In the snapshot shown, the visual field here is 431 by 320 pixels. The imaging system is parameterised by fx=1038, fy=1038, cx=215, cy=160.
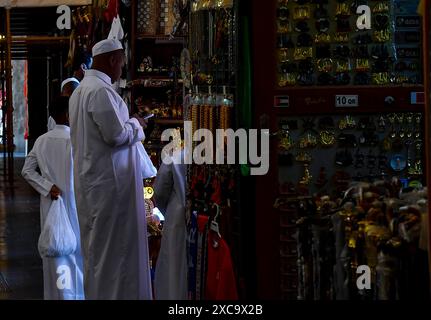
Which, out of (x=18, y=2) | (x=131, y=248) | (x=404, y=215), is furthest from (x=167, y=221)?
(x=18, y=2)

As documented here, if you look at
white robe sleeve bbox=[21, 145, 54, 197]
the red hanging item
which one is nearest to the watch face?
the red hanging item

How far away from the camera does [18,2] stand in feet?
33.6

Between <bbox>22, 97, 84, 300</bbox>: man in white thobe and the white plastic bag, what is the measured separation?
9 centimetres

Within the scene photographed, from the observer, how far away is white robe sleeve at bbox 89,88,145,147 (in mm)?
7082

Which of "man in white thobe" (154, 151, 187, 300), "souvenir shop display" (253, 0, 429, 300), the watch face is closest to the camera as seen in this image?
"souvenir shop display" (253, 0, 429, 300)

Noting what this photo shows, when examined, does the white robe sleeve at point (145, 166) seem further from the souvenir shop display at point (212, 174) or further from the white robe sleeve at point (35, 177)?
the white robe sleeve at point (35, 177)

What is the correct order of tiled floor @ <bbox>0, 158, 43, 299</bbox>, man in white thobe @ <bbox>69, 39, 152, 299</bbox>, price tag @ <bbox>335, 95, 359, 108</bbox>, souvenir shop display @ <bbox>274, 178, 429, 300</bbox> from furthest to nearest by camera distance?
tiled floor @ <bbox>0, 158, 43, 299</bbox>
man in white thobe @ <bbox>69, 39, 152, 299</bbox>
price tag @ <bbox>335, 95, 359, 108</bbox>
souvenir shop display @ <bbox>274, 178, 429, 300</bbox>

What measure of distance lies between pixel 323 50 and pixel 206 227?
1290 millimetres

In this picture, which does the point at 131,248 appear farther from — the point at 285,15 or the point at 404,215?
the point at 404,215

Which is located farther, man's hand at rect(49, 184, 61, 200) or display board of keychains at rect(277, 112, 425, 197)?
man's hand at rect(49, 184, 61, 200)

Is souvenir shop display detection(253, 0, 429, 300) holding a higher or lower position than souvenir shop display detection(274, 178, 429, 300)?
higher

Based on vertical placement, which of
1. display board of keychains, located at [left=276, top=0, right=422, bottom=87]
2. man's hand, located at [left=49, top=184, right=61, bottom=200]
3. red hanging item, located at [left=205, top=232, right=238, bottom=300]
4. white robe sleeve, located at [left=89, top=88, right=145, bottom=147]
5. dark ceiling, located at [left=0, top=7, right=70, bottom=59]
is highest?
dark ceiling, located at [left=0, top=7, right=70, bottom=59]

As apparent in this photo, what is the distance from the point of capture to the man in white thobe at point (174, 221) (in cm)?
698

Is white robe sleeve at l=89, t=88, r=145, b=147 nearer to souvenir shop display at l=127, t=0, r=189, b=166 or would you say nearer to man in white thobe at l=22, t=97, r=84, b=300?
man in white thobe at l=22, t=97, r=84, b=300
